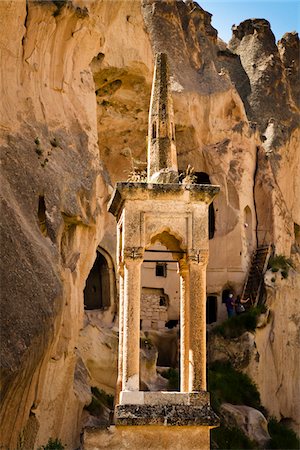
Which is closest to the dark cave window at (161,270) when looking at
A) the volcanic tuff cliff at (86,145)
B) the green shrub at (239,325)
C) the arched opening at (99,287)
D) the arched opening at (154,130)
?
the volcanic tuff cliff at (86,145)

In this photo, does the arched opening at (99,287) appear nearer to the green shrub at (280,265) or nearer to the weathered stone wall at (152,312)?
the weathered stone wall at (152,312)

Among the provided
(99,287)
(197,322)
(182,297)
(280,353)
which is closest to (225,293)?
(280,353)

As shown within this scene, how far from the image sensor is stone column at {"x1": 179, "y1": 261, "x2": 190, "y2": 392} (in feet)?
33.4

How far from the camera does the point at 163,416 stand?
9.33 meters

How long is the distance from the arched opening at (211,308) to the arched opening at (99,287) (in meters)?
4.34

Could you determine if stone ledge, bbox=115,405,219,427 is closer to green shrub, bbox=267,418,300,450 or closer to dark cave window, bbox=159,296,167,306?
green shrub, bbox=267,418,300,450

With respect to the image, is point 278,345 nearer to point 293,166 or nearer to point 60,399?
point 293,166

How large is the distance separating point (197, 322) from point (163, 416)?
59.2 inches

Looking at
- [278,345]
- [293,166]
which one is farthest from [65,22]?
[293,166]

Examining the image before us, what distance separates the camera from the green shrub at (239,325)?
2495cm

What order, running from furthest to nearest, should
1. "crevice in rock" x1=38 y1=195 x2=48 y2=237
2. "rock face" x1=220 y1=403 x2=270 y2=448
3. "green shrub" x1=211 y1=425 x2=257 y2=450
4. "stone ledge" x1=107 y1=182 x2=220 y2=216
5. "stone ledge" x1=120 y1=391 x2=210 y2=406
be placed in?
"rock face" x1=220 y1=403 x2=270 y2=448 < "green shrub" x1=211 y1=425 x2=257 y2=450 < "crevice in rock" x1=38 y1=195 x2=48 y2=237 < "stone ledge" x1=107 y1=182 x2=220 y2=216 < "stone ledge" x1=120 y1=391 x2=210 y2=406

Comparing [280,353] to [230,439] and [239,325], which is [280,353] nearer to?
[239,325]

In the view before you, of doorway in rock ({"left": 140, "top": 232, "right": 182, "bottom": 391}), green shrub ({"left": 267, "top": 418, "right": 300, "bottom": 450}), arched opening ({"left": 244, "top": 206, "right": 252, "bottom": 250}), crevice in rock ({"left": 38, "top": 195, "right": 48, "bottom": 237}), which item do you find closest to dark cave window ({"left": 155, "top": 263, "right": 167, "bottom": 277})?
doorway in rock ({"left": 140, "top": 232, "right": 182, "bottom": 391})

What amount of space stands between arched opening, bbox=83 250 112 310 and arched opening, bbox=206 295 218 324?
434 cm
